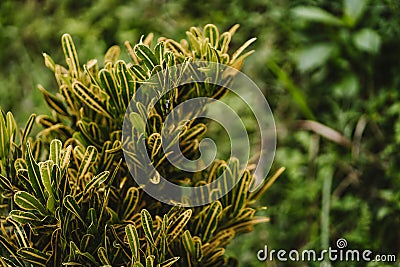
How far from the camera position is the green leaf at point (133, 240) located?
3.53ft

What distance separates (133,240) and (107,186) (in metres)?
0.12

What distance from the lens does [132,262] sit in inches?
43.8

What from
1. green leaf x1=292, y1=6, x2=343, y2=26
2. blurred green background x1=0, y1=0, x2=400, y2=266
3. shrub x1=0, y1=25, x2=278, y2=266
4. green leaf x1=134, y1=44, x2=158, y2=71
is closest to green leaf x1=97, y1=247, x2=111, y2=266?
shrub x1=0, y1=25, x2=278, y2=266

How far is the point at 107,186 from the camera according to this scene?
113cm

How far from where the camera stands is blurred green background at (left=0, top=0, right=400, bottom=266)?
1920mm

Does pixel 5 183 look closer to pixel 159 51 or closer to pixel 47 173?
pixel 47 173

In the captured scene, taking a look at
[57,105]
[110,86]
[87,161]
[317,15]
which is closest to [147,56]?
[110,86]

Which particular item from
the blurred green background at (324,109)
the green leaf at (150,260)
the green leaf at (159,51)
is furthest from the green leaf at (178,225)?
the blurred green background at (324,109)

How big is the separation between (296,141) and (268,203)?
0.84 feet

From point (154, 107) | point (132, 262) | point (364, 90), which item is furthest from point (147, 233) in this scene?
point (364, 90)

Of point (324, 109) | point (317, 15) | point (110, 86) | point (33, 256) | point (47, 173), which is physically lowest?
point (33, 256)

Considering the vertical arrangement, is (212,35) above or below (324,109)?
below

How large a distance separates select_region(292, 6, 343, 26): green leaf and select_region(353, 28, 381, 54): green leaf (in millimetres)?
80

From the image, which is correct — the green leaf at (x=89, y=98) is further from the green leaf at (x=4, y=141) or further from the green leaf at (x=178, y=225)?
the green leaf at (x=178, y=225)
